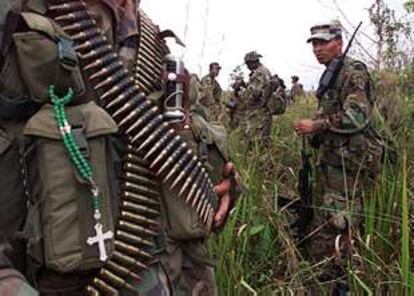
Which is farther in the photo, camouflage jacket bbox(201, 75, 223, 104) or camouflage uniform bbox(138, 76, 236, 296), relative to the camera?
camouflage jacket bbox(201, 75, 223, 104)

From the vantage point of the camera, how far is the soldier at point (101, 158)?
1347 millimetres

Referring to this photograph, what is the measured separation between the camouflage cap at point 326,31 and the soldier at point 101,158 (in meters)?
3.55

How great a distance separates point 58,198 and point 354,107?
3855mm

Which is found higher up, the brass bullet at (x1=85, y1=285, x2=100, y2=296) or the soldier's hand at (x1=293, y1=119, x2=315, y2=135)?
the brass bullet at (x1=85, y1=285, x2=100, y2=296)

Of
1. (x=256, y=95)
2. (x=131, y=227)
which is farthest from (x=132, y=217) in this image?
(x=256, y=95)

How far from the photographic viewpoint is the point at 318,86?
5.27 metres

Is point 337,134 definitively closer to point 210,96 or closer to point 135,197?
point 210,96

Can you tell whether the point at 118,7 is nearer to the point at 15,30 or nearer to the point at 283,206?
the point at 15,30

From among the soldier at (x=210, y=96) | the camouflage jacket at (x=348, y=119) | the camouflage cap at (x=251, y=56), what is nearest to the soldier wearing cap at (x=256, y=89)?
the camouflage cap at (x=251, y=56)

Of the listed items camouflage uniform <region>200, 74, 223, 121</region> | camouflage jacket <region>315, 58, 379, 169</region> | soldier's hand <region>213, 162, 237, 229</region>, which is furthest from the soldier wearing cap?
soldier's hand <region>213, 162, 237, 229</region>

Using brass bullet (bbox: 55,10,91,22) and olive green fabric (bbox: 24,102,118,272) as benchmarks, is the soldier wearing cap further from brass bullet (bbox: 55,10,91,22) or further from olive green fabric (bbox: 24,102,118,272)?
olive green fabric (bbox: 24,102,118,272)

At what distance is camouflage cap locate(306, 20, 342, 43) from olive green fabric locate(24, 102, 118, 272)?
421cm

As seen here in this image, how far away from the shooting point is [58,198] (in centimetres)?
133

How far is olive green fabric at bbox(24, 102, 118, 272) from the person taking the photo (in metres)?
1.33
